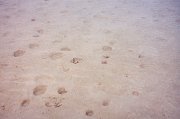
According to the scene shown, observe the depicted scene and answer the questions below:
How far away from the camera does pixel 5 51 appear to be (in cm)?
248

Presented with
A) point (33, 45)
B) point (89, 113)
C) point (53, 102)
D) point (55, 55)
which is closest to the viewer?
point (89, 113)

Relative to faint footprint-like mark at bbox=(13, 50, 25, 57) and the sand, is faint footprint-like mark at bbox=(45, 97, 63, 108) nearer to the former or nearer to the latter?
the sand

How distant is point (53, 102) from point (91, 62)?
0.66 m

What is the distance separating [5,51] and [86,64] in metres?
1.04

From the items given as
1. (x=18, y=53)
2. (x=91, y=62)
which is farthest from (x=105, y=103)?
(x=18, y=53)

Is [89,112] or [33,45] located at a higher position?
[33,45]

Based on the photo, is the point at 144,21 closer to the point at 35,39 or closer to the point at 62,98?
the point at 35,39

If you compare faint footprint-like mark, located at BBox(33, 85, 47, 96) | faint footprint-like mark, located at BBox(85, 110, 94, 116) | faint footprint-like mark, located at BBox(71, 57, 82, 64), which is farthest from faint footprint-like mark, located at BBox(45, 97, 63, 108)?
faint footprint-like mark, located at BBox(71, 57, 82, 64)

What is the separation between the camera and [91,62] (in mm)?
2262

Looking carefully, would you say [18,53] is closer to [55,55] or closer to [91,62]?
[55,55]

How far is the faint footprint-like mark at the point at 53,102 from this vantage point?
1801 mm

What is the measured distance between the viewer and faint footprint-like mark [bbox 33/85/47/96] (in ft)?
6.28

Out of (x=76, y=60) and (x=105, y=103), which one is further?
(x=76, y=60)

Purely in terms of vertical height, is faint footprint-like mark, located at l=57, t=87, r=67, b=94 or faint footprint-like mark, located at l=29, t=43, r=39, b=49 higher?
faint footprint-like mark, located at l=29, t=43, r=39, b=49
